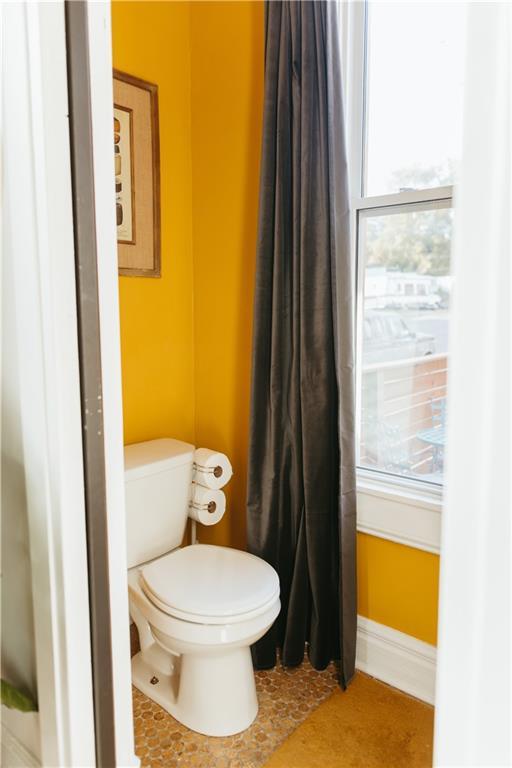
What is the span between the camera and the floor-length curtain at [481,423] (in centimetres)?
67

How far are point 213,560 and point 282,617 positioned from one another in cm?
40

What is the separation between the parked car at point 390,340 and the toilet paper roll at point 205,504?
27.9 inches

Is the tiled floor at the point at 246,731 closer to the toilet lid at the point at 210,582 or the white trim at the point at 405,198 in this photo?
the toilet lid at the point at 210,582

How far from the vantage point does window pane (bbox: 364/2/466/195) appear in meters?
1.67

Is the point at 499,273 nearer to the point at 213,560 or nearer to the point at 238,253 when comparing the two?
the point at 213,560

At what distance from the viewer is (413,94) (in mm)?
1748

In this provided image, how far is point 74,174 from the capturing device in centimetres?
92

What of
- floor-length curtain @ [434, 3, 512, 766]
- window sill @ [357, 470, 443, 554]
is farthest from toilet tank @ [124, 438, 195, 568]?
floor-length curtain @ [434, 3, 512, 766]

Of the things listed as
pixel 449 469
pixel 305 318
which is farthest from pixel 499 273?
pixel 305 318

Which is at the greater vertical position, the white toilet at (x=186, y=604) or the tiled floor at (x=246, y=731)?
the white toilet at (x=186, y=604)

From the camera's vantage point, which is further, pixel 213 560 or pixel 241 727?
pixel 213 560

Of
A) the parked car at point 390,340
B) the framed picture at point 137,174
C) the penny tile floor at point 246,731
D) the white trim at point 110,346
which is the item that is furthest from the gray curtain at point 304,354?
the white trim at point 110,346

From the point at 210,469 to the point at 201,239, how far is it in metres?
0.94

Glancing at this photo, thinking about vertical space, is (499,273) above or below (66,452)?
above
